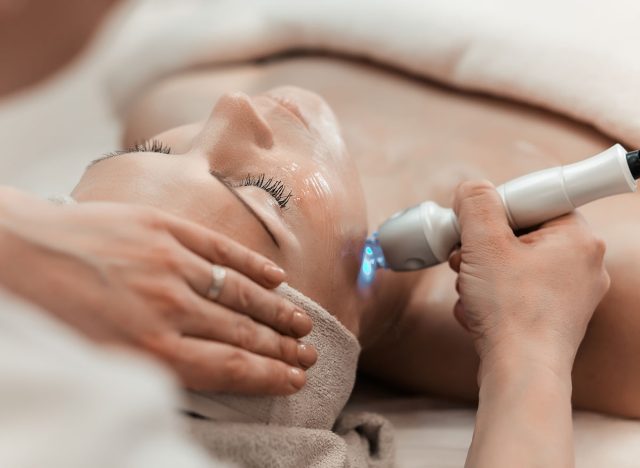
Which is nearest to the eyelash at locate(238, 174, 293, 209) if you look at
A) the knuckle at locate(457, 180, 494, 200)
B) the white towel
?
the knuckle at locate(457, 180, 494, 200)

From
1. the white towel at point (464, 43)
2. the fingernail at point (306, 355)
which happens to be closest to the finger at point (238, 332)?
the fingernail at point (306, 355)

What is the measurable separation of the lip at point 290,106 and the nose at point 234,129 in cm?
8

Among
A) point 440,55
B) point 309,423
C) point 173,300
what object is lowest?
point 309,423

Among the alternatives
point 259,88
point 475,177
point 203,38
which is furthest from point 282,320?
point 203,38

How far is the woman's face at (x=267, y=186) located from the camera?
3.01 ft

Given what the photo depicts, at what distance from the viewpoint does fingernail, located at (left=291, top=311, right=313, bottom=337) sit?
0.87 metres

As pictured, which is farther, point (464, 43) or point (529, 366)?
point (464, 43)

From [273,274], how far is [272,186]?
16 cm

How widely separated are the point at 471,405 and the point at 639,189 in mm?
382

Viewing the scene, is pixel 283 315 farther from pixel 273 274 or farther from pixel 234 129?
pixel 234 129

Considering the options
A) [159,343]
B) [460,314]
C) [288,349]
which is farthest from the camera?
[460,314]

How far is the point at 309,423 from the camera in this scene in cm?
96

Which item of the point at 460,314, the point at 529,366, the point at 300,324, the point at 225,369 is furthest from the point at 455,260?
the point at 225,369

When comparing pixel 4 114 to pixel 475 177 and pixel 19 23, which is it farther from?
pixel 475 177
